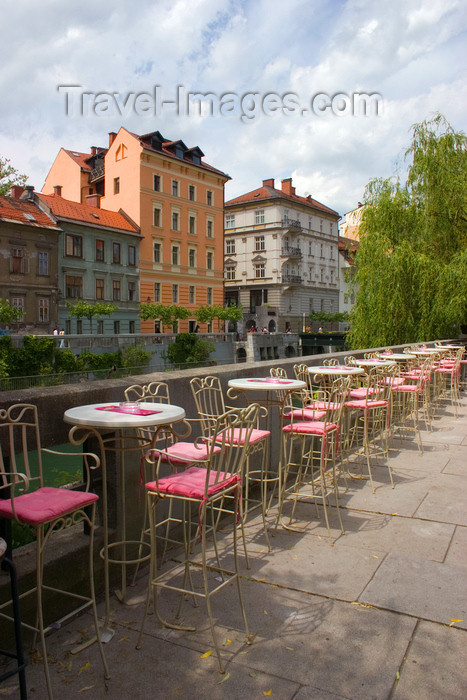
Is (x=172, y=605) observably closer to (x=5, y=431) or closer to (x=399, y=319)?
(x=5, y=431)

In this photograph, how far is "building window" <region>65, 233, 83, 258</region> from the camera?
38.0 meters

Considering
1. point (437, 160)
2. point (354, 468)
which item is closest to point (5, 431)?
Answer: point (354, 468)

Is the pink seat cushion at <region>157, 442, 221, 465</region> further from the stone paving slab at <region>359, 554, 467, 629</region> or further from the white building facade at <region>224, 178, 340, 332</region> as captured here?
the white building facade at <region>224, 178, 340, 332</region>

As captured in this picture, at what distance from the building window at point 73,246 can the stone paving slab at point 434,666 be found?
37937 mm

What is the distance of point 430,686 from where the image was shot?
2475mm

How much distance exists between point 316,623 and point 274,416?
Answer: 2.85 meters

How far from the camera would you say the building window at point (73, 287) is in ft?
125

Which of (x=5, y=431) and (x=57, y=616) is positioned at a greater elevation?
(x=5, y=431)

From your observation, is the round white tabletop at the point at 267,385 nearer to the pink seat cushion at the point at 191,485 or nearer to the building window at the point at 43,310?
the pink seat cushion at the point at 191,485

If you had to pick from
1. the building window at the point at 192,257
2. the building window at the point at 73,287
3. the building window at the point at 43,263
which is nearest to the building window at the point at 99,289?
the building window at the point at 73,287

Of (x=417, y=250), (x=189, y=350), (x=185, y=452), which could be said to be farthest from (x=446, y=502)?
(x=189, y=350)

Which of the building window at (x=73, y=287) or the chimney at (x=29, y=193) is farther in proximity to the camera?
the building window at (x=73, y=287)

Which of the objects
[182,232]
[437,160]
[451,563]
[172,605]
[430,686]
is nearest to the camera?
[430,686]

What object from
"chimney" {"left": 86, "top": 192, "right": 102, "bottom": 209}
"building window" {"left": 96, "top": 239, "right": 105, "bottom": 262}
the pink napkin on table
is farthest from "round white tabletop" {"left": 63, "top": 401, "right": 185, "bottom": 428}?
"chimney" {"left": 86, "top": 192, "right": 102, "bottom": 209}
